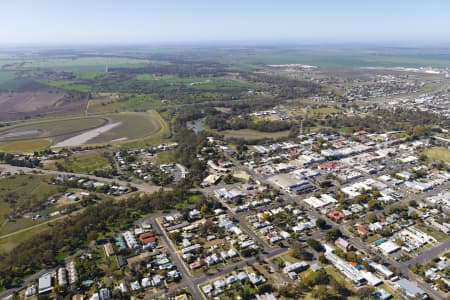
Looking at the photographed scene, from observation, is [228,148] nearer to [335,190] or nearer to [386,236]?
[335,190]

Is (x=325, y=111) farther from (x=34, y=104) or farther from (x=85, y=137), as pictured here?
(x=34, y=104)

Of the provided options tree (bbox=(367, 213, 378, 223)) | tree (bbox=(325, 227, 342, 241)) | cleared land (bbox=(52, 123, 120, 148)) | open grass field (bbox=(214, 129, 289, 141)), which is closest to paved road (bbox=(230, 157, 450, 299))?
tree (bbox=(325, 227, 342, 241))

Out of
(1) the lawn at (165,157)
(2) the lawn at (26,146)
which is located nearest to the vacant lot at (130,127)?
(2) the lawn at (26,146)

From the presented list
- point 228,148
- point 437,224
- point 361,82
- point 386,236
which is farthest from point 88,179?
point 361,82

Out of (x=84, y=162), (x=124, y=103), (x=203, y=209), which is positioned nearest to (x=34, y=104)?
(x=124, y=103)

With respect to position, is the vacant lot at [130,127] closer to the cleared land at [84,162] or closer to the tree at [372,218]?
the cleared land at [84,162]
